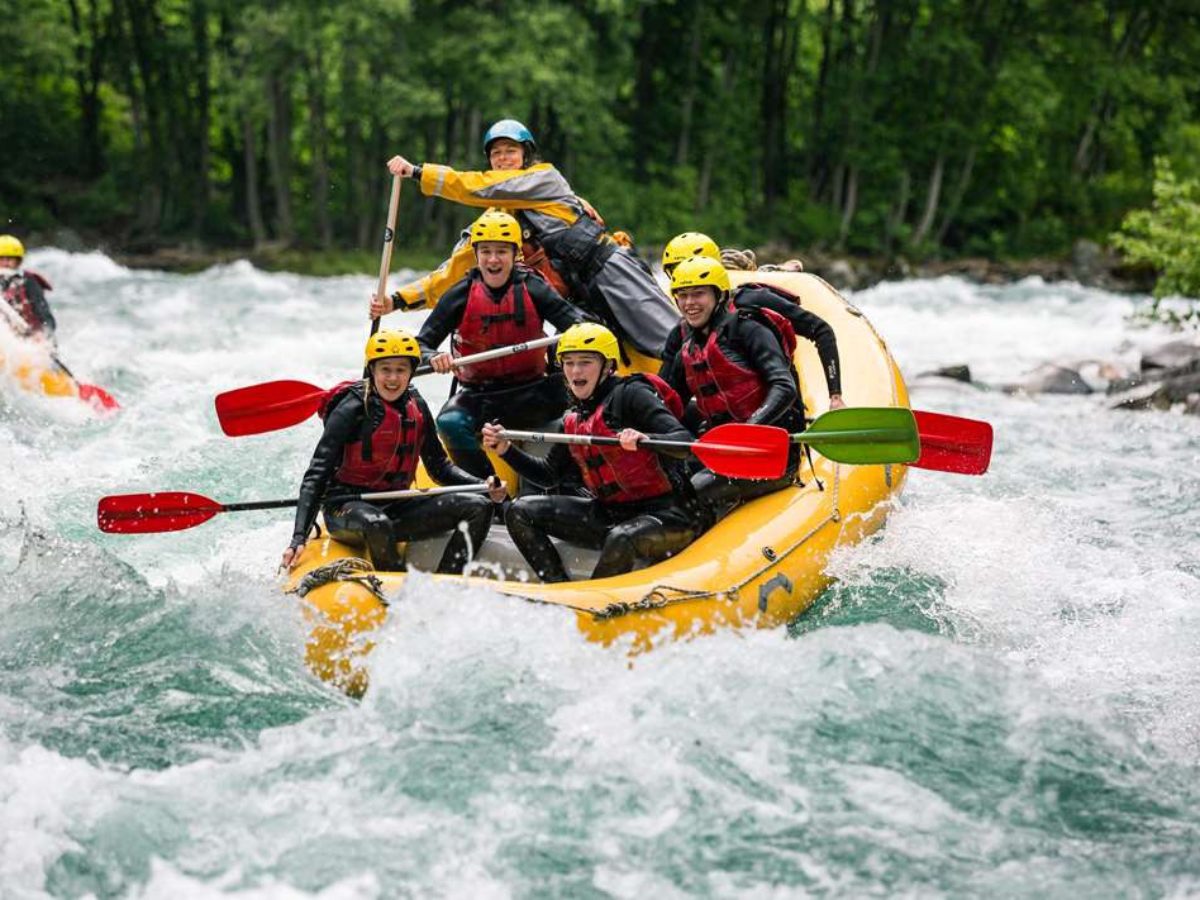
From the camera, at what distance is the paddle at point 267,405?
6008mm

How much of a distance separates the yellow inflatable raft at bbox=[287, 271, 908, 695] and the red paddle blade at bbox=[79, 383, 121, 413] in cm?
496

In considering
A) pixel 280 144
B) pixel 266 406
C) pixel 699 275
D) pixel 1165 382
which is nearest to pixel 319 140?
pixel 280 144

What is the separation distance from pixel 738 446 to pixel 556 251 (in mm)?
1716

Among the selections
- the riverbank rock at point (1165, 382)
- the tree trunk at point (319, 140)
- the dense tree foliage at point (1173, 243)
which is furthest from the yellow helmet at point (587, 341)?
the tree trunk at point (319, 140)

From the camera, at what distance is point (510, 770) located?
4250 mm

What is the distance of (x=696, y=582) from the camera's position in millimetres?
5008

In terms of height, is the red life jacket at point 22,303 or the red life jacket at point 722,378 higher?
the red life jacket at point 722,378

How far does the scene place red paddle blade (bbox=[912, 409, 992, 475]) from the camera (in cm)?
580

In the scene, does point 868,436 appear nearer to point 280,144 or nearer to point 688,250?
point 688,250

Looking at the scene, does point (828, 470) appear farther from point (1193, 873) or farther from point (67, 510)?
point (67, 510)

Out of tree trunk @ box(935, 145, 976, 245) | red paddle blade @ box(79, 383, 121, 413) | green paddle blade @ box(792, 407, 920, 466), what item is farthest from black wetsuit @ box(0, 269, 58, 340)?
tree trunk @ box(935, 145, 976, 245)

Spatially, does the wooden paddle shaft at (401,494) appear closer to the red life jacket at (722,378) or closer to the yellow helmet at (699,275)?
the red life jacket at (722,378)

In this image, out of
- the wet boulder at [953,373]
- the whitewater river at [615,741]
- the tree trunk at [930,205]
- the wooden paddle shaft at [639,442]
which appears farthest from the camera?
the tree trunk at [930,205]

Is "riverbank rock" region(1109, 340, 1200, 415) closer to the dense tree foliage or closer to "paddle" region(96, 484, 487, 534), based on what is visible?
the dense tree foliage
